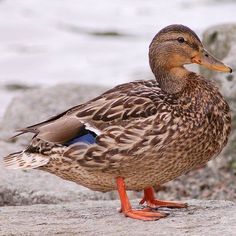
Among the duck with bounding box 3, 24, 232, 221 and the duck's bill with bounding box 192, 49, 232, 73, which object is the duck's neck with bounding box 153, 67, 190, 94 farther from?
the duck's bill with bounding box 192, 49, 232, 73

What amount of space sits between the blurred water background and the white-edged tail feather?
663 centimetres

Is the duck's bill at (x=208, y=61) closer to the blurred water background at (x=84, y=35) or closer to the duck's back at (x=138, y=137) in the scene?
the duck's back at (x=138, y=137)

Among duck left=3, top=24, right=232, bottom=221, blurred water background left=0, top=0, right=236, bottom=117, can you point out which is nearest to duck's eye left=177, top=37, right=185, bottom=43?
duck left=3, top=24, right=232, bottom=221

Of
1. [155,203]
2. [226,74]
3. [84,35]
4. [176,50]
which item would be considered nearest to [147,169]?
[155,203]

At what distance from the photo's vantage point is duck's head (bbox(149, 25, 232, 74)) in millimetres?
6887

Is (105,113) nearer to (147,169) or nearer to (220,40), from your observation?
(147,169)

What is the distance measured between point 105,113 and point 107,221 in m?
0.66

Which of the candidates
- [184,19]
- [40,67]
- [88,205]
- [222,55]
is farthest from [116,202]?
[184,19]

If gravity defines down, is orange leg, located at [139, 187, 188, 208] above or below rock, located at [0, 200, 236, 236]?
A: above

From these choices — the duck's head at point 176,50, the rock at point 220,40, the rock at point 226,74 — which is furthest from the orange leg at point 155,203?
the rock at point 220,40

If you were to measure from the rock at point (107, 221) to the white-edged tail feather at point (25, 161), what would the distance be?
29 centimetres

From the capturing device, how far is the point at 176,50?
6.89 metres

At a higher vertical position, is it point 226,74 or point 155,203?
point 226,74

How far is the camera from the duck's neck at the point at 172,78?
6.85 m
